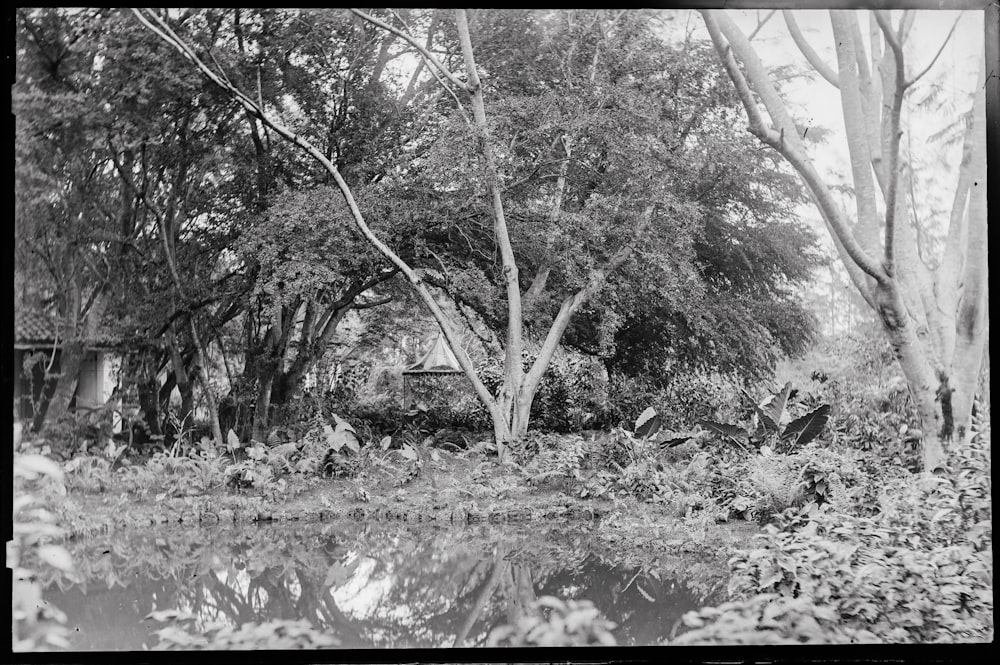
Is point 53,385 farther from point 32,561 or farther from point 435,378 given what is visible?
point 435,378

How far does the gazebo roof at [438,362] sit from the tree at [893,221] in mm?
1791

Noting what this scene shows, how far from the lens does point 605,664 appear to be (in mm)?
2957

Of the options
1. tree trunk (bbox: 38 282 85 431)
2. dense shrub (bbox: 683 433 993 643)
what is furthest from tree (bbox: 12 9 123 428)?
dense shrub (bbox: 683 433 993 643)

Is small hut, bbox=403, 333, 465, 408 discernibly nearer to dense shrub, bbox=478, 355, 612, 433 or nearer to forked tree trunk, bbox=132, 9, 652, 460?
forked tree trunk, bbox=132, 9, 652, 460

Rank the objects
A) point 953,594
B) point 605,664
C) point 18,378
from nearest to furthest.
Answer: point 605,664, point 953,594, point 18,378

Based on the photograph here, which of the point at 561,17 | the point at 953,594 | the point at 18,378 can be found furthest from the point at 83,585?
the point at 953,594

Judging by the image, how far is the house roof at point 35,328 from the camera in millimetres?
3404

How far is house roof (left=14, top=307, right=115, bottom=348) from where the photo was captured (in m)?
3.40

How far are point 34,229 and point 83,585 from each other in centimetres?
162

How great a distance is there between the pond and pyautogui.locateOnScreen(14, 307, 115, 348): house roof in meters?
0.93

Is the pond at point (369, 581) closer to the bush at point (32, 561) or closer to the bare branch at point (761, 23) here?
the bush at point (32, 561)

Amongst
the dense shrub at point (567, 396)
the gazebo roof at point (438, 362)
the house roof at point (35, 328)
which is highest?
the house roof at point (35, 328)

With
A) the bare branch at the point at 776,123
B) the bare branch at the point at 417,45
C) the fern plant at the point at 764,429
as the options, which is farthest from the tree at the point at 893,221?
the bare branch at the point at 417,45

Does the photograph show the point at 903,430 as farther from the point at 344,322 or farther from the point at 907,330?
the point at 344,322
